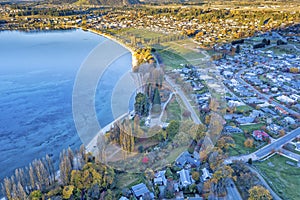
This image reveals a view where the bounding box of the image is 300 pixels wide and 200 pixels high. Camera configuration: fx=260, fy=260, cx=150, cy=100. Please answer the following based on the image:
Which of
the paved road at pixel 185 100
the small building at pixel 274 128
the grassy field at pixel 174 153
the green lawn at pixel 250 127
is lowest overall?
the grassy field at pixel 174 153

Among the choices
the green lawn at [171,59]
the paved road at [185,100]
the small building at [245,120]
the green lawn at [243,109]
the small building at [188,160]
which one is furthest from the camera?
the green lawn at [171,59]

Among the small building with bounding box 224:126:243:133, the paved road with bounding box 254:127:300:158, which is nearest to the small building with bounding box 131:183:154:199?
the paved road with bounding box 254:127:300:158

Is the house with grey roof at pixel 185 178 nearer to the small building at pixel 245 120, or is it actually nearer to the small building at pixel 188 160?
the small building at pixel 188 160

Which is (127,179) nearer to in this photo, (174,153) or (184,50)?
(174,153)

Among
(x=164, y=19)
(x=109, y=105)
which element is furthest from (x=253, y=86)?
(x=164, y=19)

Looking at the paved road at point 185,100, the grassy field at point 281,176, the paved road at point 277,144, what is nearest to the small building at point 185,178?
the grassy field at point 281,176

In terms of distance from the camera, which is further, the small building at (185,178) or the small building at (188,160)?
the small building at (188,160)
